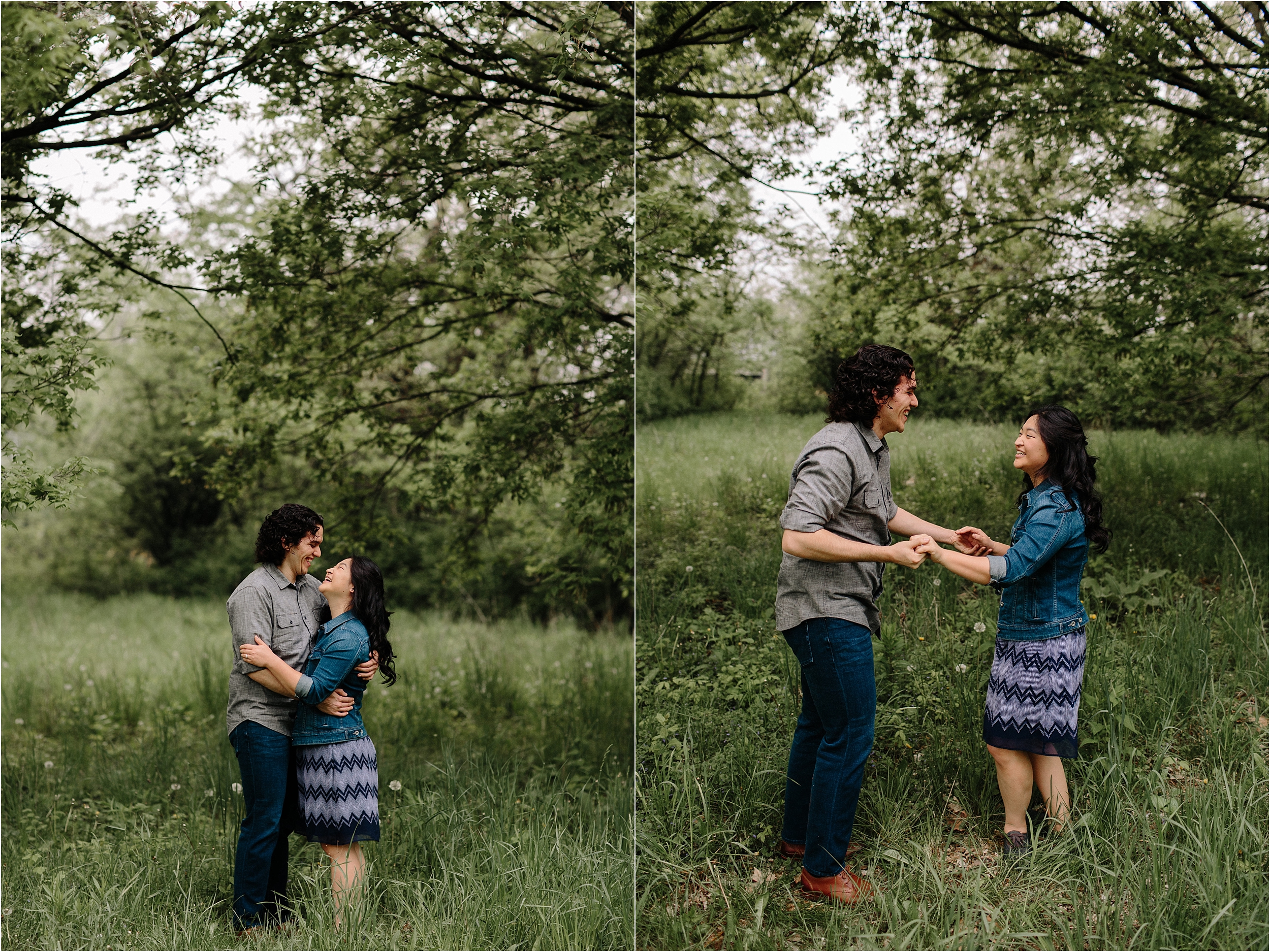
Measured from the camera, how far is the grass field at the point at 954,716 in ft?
8.79

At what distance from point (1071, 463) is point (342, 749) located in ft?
9.05

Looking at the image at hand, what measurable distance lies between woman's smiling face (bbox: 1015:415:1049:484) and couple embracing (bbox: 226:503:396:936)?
2.33 metres

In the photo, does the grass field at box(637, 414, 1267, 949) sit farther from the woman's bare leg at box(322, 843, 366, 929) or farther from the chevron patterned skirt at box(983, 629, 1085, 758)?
the woman's bare leg at box(322, 843, 366, 929)

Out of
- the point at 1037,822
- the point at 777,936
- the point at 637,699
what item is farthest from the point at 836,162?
the point at 777,936

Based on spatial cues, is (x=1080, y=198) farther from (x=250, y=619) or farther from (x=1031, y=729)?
(x=250, y=619)

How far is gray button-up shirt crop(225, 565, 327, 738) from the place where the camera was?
291cm

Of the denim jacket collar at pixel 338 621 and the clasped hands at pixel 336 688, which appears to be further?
the denim jacket collar at pixel 338 621

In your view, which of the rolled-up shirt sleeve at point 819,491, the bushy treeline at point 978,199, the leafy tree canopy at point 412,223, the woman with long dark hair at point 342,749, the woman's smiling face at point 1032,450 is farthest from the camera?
the leafy tree canopy at point 412,223

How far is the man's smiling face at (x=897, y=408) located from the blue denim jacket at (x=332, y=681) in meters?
1.95

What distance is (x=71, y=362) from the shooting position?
3.92 m

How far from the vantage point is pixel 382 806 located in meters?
4.29

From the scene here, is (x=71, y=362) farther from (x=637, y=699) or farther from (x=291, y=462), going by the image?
(x=291, y=462)

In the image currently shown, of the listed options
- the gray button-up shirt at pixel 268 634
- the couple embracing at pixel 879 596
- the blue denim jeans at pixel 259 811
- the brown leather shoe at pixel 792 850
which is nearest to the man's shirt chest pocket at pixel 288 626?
the gray button-up shirt at pixel 268 634

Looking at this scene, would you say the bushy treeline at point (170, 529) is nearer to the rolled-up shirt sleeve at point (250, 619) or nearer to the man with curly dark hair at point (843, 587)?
the rolled-up shirt sleeve at point (250, 619)
